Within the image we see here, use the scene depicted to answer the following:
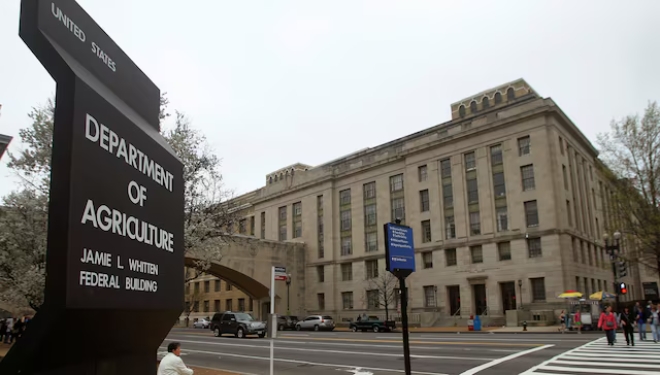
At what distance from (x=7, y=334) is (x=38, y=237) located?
1118 inches

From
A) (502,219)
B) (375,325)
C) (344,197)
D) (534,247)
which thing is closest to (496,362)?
(375,325)

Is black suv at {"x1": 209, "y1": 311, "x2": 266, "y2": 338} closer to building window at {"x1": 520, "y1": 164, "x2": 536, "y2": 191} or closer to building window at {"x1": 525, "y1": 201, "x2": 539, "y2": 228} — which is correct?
building window at {"x1": 525, "y1": 201, "x2": 539, "y2": 228}

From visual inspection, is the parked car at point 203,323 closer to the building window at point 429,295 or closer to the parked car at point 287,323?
the parked car at point 287,323

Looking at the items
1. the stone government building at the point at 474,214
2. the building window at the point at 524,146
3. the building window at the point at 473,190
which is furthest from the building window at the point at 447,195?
the building window at the point at 524,146

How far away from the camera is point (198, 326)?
2662 inches

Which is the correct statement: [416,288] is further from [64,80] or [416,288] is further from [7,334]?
[64,80]

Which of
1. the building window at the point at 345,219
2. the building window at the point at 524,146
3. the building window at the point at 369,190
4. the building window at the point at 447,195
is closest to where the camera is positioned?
the building window at the point at 524,146

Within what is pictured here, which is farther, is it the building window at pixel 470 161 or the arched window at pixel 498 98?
the arched window at pixel 498 98

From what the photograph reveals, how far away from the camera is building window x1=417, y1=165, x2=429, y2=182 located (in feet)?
184

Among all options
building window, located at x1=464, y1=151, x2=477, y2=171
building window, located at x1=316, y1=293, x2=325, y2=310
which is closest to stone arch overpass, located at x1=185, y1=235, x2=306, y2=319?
building window, located at x1=316, y1=293, x2=325, y2=310

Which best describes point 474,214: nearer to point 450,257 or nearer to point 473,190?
point 473,190

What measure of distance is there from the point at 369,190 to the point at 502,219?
59.6 feet

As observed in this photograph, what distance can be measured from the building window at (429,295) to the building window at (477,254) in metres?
5.59

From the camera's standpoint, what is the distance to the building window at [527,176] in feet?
156
